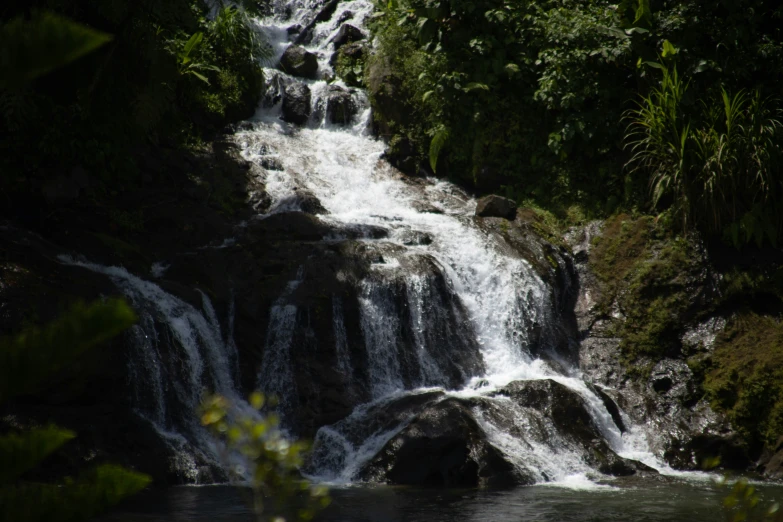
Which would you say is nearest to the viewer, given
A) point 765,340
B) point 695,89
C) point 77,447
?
point 77,447

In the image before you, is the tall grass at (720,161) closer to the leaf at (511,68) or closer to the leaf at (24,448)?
the leaf at (511,68)

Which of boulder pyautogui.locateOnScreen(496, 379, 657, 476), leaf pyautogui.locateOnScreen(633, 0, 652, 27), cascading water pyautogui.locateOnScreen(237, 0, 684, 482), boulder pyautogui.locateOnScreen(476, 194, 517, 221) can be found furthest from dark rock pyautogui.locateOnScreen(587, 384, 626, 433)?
leaf pyautogui.locateOnScreen(633, 0, 652, 27)

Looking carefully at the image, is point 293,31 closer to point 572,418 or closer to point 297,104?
point 297,104

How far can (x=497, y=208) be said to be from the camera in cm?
1391

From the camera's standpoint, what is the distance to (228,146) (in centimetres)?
1580

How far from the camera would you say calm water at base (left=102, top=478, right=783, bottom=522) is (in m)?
6.97

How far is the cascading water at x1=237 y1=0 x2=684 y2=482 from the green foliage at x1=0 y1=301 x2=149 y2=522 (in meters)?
7.06

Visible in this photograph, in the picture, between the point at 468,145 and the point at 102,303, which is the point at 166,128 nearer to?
the point at 468,145

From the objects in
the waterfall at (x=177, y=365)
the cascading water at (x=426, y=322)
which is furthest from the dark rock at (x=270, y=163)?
the waterfall at (x=177, y=365)

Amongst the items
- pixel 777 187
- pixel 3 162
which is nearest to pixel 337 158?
pixel 3 162

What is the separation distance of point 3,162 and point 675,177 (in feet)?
34.2

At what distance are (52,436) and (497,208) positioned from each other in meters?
12.3

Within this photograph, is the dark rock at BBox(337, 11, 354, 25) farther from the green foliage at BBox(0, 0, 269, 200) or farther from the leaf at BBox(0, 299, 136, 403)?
the leaf at BBox(0, 299, 136, 403)

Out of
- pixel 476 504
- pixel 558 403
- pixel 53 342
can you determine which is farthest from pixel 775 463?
pixel 53 342
